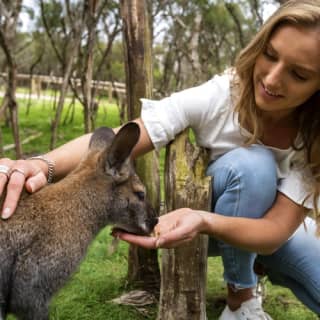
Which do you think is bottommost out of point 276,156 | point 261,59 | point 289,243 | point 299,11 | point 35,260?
point 289,243

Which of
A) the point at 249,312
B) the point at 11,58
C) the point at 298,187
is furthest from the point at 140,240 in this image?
the point at 11,58

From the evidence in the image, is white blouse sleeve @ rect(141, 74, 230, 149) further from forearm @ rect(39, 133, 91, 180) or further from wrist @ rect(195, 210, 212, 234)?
wrist @ rect(195, 210, 212, 234)

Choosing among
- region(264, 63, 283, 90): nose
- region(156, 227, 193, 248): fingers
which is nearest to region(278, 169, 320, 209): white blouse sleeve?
Answer: region(264, 63, 283, 90): nose

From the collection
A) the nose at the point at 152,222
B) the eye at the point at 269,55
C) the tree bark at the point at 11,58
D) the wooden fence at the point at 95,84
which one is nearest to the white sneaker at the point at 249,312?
the nose at the point at 152,222

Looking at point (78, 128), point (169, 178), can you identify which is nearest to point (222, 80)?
point (169, 178)

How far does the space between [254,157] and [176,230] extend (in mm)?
446

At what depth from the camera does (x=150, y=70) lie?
217cm

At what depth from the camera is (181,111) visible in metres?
1.79

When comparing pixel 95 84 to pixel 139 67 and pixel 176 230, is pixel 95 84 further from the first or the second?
pixel 176 230

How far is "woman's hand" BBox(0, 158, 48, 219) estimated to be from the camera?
1.49 metres

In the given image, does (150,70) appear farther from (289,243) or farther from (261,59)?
(289,243)

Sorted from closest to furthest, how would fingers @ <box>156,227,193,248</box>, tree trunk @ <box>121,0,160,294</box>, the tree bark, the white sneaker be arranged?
fingers @ <box>156,227,193,248</box>
the white sneaker
tree trunk @ <box>121,0,160,294</box>
the tree bark

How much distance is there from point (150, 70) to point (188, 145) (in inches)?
17.7

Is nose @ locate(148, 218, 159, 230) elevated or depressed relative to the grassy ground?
elevated
